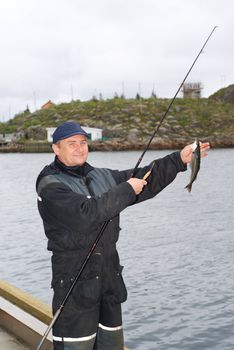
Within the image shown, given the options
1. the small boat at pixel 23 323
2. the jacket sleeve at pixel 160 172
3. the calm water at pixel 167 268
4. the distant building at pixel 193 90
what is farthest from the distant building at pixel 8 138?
the jacket sleeve at pixel 160 172

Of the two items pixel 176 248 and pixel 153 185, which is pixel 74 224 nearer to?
pixel 153 185

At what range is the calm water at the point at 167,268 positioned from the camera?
39.6 ft

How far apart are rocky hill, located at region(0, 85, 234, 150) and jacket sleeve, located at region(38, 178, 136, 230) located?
117188 millimetres

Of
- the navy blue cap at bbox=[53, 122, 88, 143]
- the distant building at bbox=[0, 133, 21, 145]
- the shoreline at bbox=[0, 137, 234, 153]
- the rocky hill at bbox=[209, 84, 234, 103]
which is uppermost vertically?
the rocky hill at bbox=[209, 84, 234, 103]

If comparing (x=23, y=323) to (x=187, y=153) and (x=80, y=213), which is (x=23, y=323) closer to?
(x=80, y=213)

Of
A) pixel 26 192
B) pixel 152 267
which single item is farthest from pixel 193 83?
pixel 152 267

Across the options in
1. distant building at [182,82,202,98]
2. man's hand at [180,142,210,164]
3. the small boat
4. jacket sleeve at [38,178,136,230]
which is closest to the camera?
jacket sleeve at [38,178,136,230]

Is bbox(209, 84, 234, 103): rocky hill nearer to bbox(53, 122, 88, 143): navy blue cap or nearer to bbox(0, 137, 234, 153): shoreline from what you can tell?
bbox(0, 137, 234, 153): shoreline

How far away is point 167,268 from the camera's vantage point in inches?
698

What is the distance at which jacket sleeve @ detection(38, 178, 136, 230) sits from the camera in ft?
12.7

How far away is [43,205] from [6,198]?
137 ft

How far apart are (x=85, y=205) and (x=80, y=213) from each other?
7 centimetres

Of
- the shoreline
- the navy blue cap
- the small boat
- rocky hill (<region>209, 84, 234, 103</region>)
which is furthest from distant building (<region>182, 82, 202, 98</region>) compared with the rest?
the navy blue cap

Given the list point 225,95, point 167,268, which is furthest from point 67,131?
point 225,95
